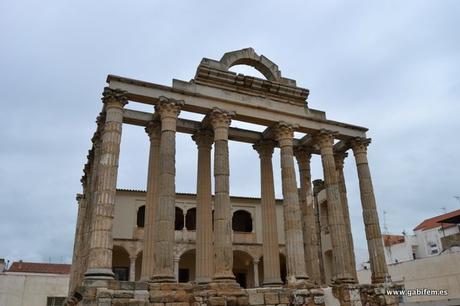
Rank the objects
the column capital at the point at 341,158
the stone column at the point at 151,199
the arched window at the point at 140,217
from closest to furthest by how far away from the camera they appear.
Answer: the stone column at the point at 151,199
the column capital at the point at 341,158
the arched window at the point at 140,217

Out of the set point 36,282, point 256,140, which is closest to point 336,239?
point 256,140

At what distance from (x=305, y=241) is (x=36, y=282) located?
2194 centimetres

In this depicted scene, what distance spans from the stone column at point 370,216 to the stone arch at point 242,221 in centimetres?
1213

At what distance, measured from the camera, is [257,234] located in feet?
102

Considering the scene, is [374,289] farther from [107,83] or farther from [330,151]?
[107,83]

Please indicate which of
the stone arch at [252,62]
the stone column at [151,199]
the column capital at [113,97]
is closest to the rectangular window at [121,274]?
the stone column at [151,199]

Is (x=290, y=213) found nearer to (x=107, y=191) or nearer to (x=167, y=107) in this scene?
(x=167, y=107)

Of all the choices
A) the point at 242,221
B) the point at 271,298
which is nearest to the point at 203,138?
the point at 271,298

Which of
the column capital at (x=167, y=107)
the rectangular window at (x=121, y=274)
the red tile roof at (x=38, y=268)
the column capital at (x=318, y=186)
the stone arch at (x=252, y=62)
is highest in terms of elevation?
the stone arch at (x=252, y=62)

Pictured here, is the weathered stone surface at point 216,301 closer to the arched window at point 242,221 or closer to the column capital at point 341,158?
the column capital at point 341,158

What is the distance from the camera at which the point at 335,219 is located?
19.3 meters

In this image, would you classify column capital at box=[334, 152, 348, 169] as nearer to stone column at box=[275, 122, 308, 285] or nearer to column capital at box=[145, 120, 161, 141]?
stone column at box=[275, 122, 308, 285]

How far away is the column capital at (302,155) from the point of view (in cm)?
2272

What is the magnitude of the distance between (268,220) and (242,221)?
12.2 meters
